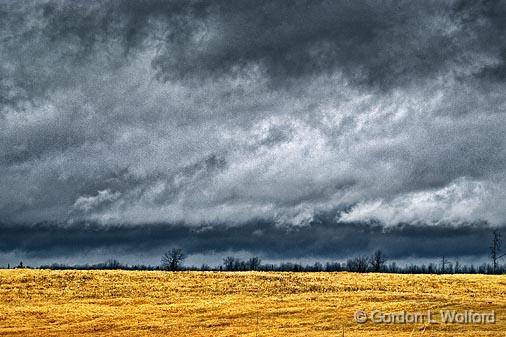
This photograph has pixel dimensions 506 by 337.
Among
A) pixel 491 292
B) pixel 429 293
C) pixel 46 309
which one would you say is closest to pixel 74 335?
pixel 46 309

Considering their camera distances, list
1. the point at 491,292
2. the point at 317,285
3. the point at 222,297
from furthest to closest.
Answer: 1. the point at 317,285
2. the point at 491,292
3. the point at 222,297

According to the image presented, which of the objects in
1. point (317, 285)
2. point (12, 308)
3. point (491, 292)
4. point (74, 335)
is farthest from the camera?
point (317, 285)

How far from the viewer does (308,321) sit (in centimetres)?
4419

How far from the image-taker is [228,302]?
52594 mm

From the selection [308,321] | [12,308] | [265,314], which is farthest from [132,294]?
[308,321]

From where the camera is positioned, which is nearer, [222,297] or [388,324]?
[388,324]

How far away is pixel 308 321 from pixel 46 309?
67.6 ft

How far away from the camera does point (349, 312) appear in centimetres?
4725

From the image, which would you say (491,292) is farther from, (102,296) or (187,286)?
(102,296)

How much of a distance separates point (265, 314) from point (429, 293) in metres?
18.8

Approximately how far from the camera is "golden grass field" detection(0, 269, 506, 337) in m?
42.0

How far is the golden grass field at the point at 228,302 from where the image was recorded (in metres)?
42.0

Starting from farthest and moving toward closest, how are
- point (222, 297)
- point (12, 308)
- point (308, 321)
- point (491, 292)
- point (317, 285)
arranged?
point (317, 285)
point (491, 292)
point (222, 297)
point (12, 308)
point (308, 321)

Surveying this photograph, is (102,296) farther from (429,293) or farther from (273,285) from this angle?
(429,293)
